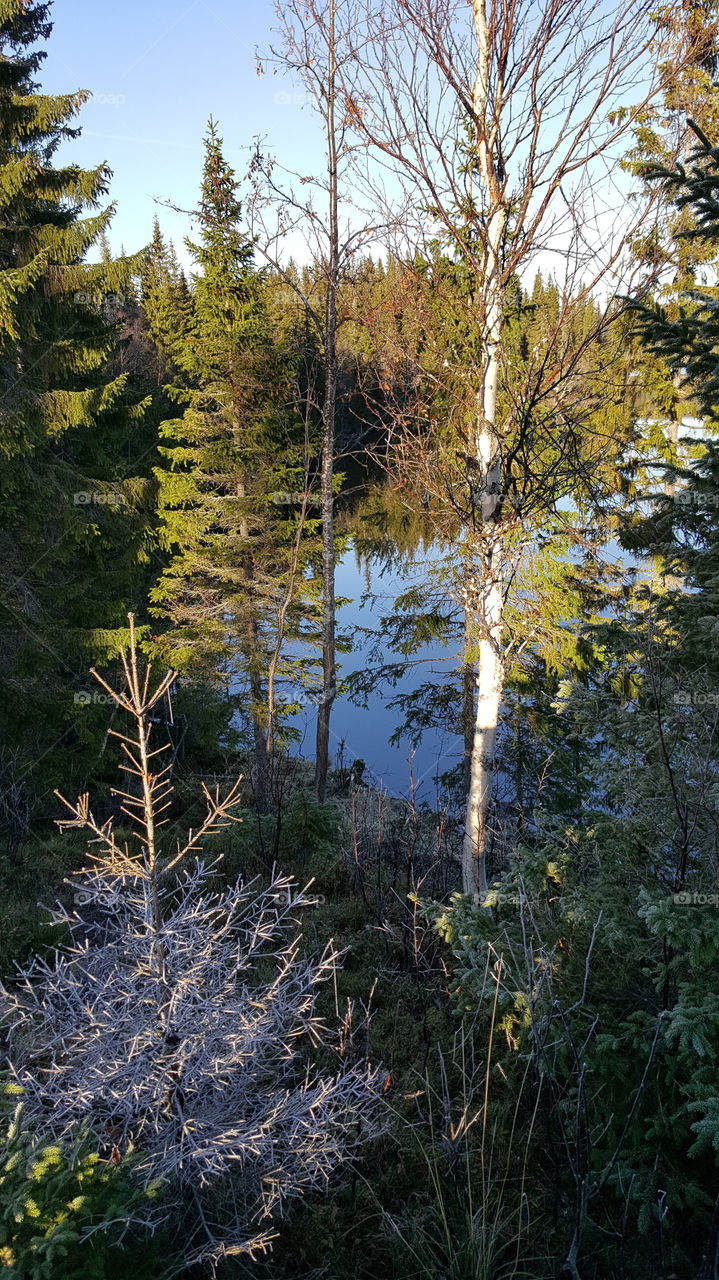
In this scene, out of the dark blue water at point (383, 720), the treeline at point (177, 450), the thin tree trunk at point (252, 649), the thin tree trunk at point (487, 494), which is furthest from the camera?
the thin tree trunk at point (252, 649)

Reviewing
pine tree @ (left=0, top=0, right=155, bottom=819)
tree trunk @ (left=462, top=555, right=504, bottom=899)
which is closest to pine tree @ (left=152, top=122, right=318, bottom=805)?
pine tree @ (left=0, top=0, right=155, bottom=819)

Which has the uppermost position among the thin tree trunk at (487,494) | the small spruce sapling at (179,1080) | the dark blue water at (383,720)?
the thin tree trunk at (487,494)

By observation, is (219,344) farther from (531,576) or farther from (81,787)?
(81,787)

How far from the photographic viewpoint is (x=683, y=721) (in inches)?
160

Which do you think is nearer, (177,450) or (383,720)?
(177,450)

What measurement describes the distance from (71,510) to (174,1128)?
793 centimetres

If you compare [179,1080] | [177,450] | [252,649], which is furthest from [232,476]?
[179,1080]

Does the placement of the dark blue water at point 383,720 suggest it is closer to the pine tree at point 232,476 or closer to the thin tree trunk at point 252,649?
the thin tree trunk at point 252,649

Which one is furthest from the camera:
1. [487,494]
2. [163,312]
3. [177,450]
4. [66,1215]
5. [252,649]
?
[163,312]

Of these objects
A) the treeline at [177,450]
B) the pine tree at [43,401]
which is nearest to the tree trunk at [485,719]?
the treeline at [177,450]

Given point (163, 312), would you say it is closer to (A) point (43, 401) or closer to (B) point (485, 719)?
(A) point (43, 401)

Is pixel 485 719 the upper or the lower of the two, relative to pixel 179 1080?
upper

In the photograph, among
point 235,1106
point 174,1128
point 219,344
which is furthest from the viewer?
point 219,344

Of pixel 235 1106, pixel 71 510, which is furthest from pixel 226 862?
pixel 71 510
